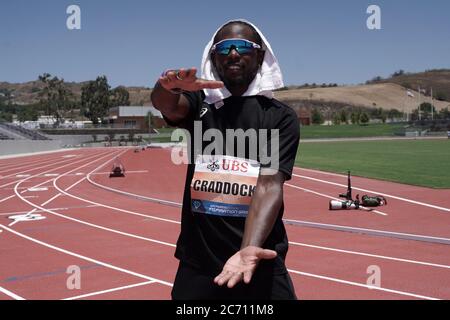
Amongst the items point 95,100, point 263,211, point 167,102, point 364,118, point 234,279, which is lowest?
point 234,279

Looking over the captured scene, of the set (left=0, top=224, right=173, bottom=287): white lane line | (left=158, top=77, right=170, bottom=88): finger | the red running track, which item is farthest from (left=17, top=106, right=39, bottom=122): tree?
(left=158, top=77, right=170, bottom=88): finger

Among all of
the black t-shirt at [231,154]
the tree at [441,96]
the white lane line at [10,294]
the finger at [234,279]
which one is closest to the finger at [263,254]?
the finger at [234,279]

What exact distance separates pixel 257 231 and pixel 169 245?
22.8 feet

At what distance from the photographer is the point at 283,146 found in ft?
7.86

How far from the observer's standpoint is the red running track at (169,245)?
21.2ft

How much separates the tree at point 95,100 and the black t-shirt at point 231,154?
114598 millimetres

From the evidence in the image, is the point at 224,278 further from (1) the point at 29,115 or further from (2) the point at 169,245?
(1) the point at 29,115

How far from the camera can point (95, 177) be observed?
23.3 meters

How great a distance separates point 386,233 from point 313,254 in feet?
6.48

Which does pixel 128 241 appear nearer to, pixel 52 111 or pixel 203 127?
pixel 203 127

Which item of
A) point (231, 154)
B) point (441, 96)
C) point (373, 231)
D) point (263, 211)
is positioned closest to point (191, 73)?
point (231, 154)

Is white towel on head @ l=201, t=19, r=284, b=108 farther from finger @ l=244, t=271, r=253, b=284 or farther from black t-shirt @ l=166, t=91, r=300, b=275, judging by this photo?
finger @ l=244, t=271, r=253, b=284

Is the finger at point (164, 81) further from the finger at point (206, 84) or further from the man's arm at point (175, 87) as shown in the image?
the finger at point (206, 84)
